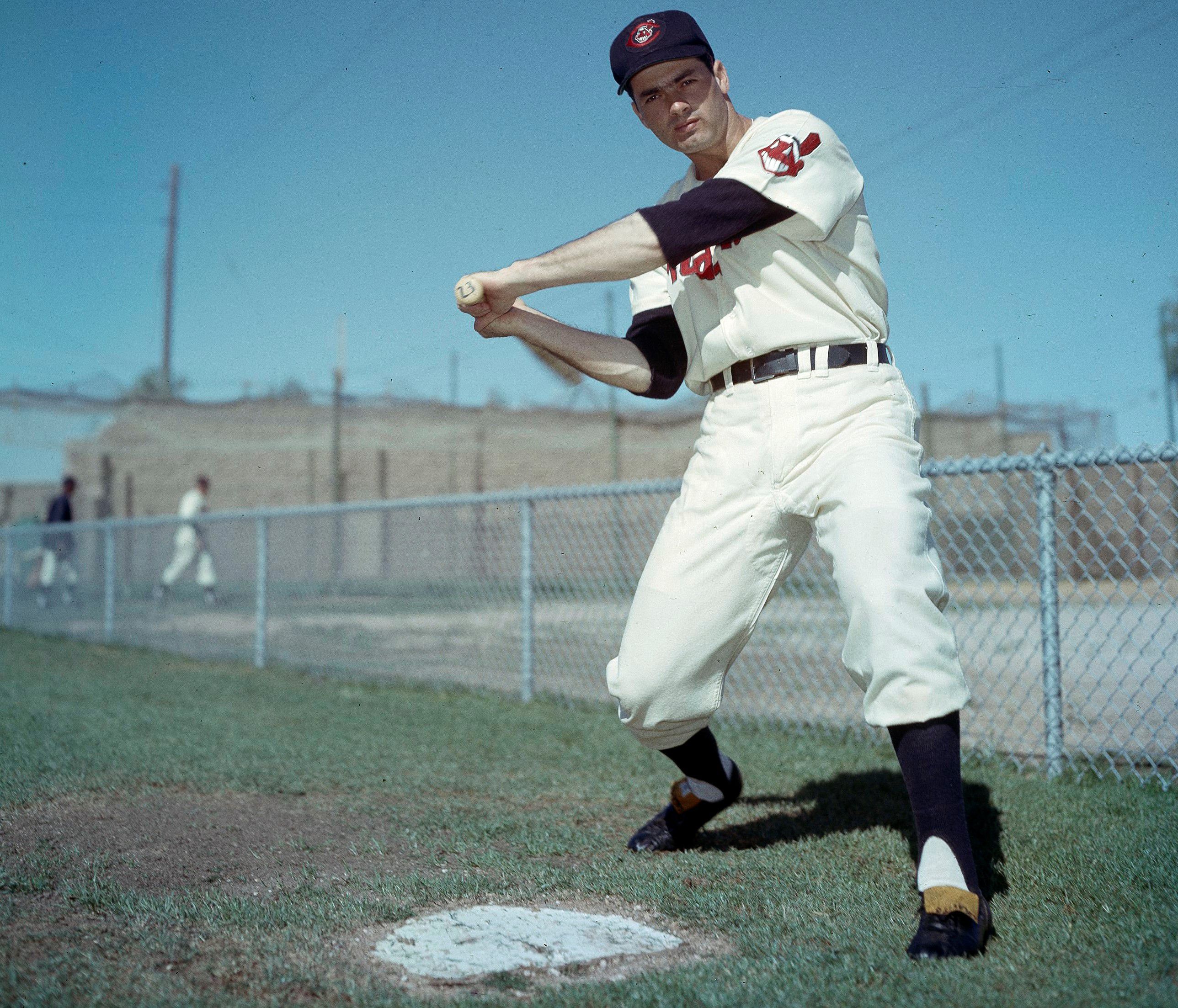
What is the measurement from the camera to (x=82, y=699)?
18.3 ft

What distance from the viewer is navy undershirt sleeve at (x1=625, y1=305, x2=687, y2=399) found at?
265 centimetres

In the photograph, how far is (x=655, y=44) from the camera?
2221 millimetres

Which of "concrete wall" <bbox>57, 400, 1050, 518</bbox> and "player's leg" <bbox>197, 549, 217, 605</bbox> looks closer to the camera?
"player's leg" <bbox>197, 549, 217, 605</bbox>

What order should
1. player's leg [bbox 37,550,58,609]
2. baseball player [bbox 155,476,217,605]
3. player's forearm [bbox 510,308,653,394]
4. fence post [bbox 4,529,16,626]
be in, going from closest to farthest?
player's forearm [bbox 510,308,653,394], baseball player [bbox 155,476,217,605], fence post [bbox 4,529,16,626], player's leg [bbox 37,550,58,609]

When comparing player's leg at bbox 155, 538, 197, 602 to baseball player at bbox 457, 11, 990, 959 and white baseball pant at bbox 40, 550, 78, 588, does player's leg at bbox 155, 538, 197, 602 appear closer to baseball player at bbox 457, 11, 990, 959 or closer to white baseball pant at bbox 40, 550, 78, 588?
white baseball pant at bbox 40, 550, 78, 588

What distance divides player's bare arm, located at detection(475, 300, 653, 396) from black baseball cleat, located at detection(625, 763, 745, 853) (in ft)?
3.66

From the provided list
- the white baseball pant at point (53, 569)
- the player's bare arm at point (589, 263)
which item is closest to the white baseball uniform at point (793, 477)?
the player's bare arm at point (589, 263)

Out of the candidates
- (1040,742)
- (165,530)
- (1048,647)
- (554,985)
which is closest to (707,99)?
(554,985)

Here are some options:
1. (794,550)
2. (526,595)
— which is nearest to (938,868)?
(794,550)

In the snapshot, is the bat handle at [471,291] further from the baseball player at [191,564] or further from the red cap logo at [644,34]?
the baseball player at [191,564]

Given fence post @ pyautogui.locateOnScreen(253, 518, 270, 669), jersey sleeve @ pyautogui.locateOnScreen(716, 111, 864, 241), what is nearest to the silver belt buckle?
jersey sleeve @ pyautogui.locateOnScreen(716, 111, 864, 241)

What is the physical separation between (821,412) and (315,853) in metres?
1.77

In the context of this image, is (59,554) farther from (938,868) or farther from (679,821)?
(938,868)

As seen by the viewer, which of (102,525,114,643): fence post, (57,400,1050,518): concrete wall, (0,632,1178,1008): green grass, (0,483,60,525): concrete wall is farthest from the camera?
(57,400,1050,518): concrete wall
